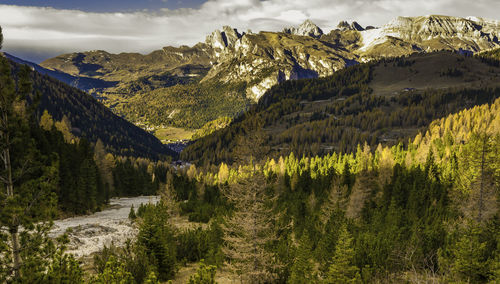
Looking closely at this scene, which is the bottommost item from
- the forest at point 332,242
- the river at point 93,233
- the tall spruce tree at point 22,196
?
the river at point 93,233

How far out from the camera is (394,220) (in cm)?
3894

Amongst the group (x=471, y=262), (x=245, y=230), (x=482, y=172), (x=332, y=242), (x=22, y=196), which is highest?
(x=22, y=196)

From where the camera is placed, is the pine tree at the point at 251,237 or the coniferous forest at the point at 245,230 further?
the pine tree at the point at 251,237

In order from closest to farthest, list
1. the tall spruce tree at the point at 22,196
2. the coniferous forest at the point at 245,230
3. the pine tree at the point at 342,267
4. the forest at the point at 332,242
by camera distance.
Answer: the tall spruce tree at the point at 22,196 → the coniferous forest at the point at 245,230 → the pine tree at the point at 342,267 → the forest at the point at 332,242

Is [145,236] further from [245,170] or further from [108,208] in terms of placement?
[108,208]

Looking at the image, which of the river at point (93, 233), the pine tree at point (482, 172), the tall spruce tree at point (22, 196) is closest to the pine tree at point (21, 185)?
the tall spruce tree at point (22, 196)

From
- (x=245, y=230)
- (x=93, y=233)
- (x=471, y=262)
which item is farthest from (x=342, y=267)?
(x=93, y=233)

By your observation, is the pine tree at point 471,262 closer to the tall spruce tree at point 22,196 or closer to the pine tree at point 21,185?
the tall spruce tree at point 22,196

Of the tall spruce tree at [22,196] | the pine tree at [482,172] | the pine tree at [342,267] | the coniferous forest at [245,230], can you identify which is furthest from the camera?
the pine tree at [482,172]

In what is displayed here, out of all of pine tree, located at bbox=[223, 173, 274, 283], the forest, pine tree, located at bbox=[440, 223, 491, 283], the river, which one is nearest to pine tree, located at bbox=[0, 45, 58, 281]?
the forest

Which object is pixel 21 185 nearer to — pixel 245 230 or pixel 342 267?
pixel 245 230

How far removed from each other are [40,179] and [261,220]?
15.9m

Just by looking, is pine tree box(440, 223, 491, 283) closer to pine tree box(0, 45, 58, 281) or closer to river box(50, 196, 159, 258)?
pine tree box(0, 45, 58, 281)

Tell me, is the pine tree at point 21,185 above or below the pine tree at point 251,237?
above
